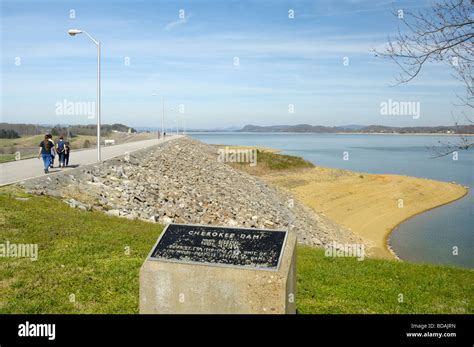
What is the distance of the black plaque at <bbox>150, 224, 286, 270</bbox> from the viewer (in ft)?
20.0

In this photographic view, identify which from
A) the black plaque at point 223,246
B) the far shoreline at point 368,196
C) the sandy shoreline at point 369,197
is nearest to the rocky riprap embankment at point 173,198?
the far shoreline at point 368,196

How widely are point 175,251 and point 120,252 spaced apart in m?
4.50

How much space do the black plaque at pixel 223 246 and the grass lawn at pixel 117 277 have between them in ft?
5.21

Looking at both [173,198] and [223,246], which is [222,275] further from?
[173,198]

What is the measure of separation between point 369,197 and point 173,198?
25673mm

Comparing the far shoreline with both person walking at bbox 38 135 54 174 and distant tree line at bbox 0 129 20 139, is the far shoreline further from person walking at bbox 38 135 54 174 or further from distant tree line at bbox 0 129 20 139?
distant tree line at bbox 0 129 20 139

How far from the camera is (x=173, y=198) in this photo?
2200 cm

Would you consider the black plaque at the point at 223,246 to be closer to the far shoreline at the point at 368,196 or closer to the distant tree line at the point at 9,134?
the far shoreline at the point at 368,196

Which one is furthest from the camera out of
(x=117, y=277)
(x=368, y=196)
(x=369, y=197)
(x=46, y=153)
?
(x=368, y=196)

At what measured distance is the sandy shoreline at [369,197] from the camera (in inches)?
1198

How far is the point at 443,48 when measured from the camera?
667 cm

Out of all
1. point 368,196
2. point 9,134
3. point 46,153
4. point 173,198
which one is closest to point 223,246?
point 46,153
